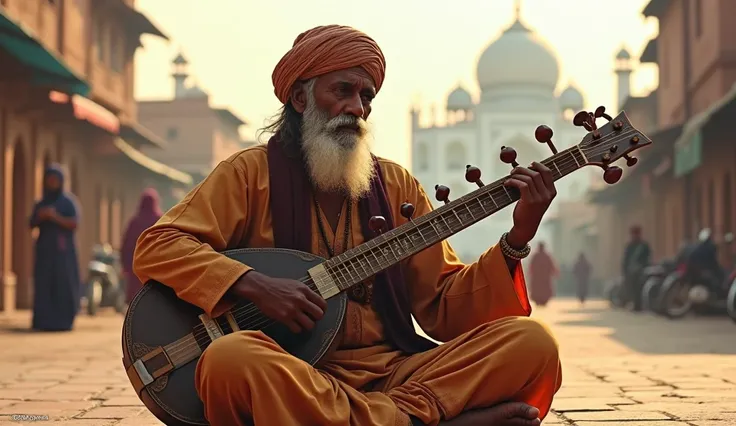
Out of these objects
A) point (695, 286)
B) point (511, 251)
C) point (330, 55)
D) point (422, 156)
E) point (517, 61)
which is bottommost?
point (422, 156)

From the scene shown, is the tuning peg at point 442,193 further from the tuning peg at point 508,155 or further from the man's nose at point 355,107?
the man's nose at point 355,107

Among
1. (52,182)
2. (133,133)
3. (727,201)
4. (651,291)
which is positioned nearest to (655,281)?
(651,291)

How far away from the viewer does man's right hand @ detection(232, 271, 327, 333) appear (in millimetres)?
3633

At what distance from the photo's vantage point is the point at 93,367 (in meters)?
7.85

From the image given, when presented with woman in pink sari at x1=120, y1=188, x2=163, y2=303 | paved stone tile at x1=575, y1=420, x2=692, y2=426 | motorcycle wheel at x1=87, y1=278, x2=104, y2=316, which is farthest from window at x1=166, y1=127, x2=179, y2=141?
paved stone tile at x1=575, y1=420, x2=692, y2=426

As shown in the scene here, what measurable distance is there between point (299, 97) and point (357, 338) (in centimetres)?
81

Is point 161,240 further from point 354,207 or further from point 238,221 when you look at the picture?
point 354,207

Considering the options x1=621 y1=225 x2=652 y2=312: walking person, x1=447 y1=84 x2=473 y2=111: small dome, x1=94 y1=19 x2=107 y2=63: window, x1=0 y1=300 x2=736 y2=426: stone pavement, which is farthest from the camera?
x1=447 y1=84 x2=473 y2=111: small dome

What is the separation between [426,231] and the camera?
3861 millimetres

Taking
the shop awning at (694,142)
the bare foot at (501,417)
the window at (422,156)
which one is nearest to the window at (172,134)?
the shop awning at (694,142)

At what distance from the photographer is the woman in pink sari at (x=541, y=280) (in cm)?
2522

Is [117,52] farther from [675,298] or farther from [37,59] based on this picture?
[675,298]

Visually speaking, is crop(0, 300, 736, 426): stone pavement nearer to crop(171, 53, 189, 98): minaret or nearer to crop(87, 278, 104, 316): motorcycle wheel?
crop(87, 278, 104, 316): motorcycle wheel

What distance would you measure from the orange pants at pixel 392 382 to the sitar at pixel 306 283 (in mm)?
152
